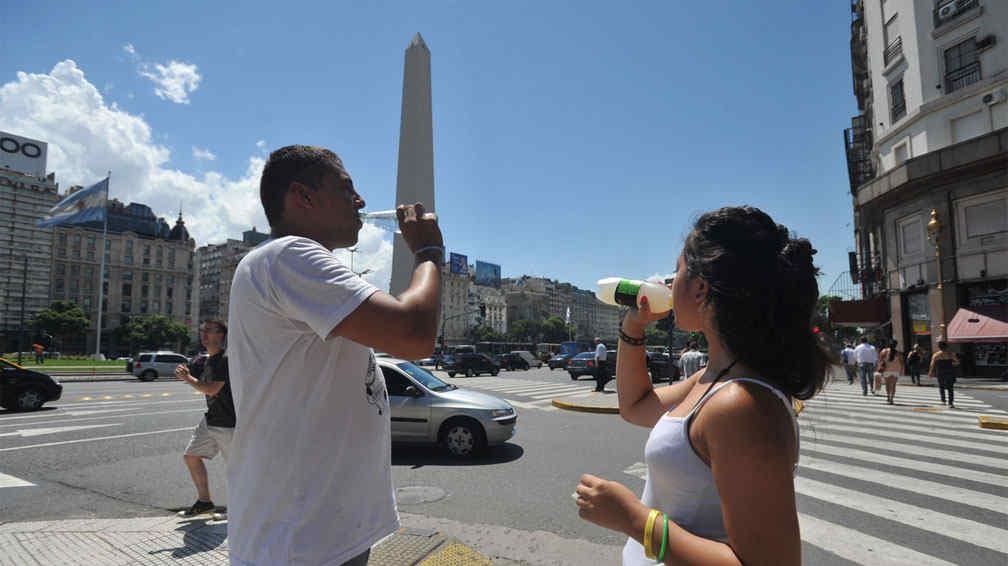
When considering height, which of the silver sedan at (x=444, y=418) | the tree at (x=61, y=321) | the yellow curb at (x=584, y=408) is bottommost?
the yellow curb at (x=584, y=408)

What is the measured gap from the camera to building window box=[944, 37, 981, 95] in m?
23.3

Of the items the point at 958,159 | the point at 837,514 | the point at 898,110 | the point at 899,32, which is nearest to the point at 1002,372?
the point at 958,159

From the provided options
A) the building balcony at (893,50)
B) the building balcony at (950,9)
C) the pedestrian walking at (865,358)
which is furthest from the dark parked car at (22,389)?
the building balcony at (893,50)

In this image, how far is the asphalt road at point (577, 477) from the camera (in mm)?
4809

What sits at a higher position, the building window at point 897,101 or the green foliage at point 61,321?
the building window at point 897,101

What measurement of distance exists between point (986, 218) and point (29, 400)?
3411cm

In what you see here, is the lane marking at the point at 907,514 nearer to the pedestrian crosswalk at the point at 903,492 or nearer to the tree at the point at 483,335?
the pedestrian crosswalk at the point at 903,492

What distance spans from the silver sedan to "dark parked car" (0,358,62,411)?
38.5ft

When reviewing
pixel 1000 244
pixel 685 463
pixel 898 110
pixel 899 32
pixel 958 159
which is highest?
pixel 899 32

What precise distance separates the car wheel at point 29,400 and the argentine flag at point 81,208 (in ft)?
89.2

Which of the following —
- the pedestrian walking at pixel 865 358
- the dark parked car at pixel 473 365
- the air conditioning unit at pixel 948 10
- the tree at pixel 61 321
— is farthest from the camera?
the tree at pixel 61 321

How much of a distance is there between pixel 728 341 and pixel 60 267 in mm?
114177

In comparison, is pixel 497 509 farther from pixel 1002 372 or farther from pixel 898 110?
pixel 898 110

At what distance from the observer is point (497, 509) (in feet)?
18.6
